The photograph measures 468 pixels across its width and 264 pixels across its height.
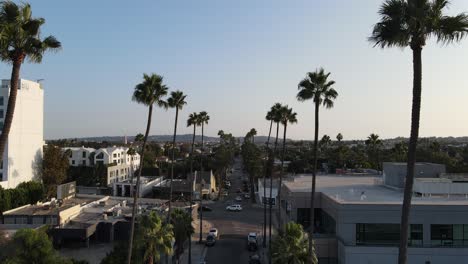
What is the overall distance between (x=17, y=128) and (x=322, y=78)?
71119 millimetres

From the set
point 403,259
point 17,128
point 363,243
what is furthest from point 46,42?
point 17,128

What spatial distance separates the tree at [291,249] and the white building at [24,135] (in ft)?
214

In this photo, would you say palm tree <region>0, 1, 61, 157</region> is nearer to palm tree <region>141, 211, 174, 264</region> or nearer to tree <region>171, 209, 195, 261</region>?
palm tree <region>141, 211, 174, 264</region>

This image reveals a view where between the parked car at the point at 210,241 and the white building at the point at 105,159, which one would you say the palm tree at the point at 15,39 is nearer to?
the parked car at the point at 210,241

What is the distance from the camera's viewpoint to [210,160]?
427 ft

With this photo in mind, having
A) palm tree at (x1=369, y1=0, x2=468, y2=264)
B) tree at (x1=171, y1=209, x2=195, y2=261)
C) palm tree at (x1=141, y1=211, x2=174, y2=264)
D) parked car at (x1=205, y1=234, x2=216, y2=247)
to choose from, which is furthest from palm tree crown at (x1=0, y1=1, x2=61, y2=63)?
parked car at (x1=205, y1=234, x2=216, y2=247)

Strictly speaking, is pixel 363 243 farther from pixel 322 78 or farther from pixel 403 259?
pixel 403 259

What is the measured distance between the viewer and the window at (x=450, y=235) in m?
33.4

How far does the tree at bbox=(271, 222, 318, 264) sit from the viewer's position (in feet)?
93.2

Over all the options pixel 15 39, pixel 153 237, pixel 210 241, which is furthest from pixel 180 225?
pixel 15 39

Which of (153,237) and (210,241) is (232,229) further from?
(153,237)

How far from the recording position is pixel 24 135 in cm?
8612

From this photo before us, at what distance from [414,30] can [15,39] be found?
14.4 metres

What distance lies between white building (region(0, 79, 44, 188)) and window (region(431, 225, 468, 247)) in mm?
70985
